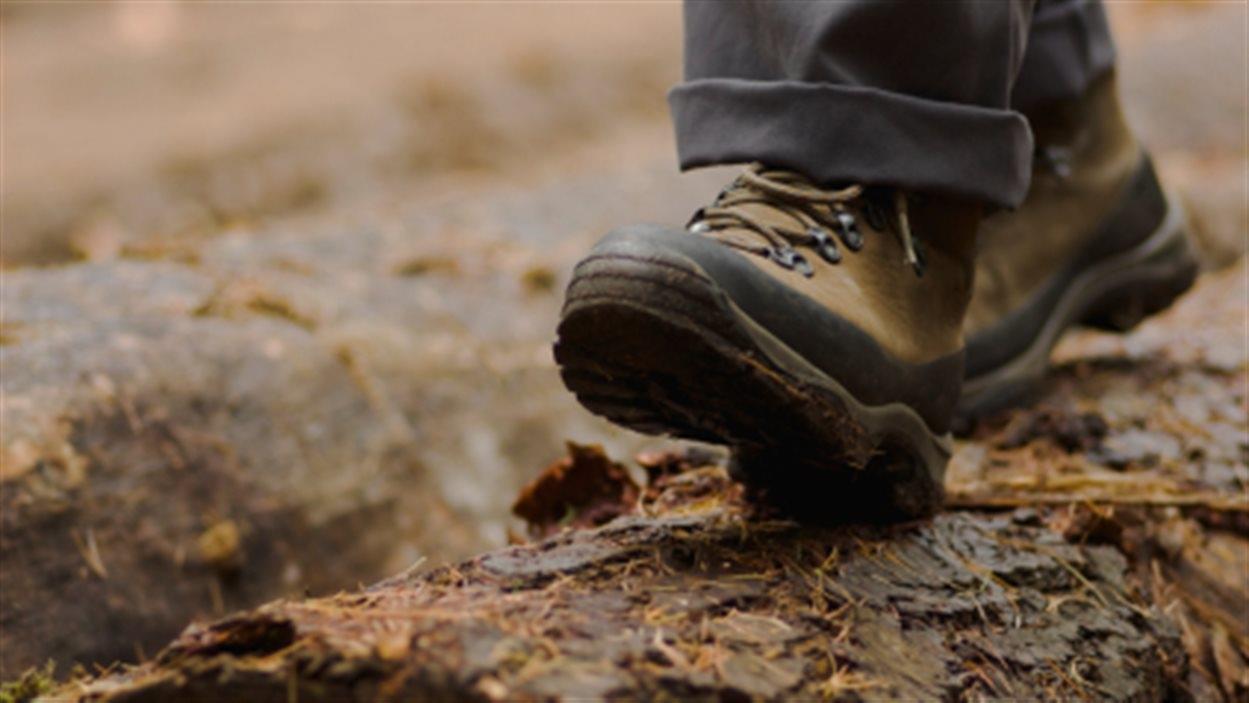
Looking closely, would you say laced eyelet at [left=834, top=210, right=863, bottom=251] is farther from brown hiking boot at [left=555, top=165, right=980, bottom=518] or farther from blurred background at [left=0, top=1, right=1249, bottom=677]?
blurred background at [left=0, top=1, right=1249, bottom=677]

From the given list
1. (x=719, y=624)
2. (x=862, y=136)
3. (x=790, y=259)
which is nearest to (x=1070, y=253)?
(x=862, y=136)

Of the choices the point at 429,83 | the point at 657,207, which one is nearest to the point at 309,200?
the point at 429,83

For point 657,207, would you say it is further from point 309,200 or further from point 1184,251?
point 309,200

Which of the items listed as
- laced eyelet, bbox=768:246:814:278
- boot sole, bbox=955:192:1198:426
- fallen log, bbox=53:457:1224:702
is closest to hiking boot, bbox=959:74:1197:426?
boot sole, bbox=955:192:1198:426

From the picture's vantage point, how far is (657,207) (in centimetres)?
293

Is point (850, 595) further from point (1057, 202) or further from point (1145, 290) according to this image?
point (1145, 290)

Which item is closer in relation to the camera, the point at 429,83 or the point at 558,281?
the point at 558,281

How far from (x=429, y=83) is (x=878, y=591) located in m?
5.11

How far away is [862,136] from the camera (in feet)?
4.02

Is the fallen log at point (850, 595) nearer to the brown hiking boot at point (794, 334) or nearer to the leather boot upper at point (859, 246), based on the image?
the brown hiking boot at point (794, 334)

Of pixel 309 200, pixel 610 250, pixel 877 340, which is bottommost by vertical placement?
pixel 309 200

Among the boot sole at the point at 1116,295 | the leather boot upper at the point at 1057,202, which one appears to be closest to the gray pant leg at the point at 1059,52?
the leather boot upper at the point at 1057,202

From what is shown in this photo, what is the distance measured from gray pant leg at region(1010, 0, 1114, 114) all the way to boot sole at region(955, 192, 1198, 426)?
347mm

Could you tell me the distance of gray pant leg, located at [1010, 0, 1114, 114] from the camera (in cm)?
178
